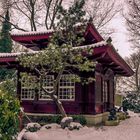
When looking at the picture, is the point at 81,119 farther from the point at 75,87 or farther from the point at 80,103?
the point at 75,87

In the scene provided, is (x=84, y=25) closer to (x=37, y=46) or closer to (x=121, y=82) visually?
(x=37, y=46)

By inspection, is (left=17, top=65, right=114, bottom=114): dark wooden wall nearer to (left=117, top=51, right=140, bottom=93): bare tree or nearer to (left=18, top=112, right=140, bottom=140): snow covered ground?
(left=18, top=112, right=140, bottom=140): snow covered ground

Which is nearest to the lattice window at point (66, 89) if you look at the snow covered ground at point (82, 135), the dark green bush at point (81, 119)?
the dark green bush at point (81, 119)

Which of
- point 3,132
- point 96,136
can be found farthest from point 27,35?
point 3,132

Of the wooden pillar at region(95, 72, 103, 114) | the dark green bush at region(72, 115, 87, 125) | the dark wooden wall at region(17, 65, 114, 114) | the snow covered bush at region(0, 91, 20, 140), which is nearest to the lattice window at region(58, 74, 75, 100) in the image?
the dark wooden wall at region(17, 65, 114, 114)

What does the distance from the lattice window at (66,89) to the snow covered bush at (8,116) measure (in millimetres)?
11958

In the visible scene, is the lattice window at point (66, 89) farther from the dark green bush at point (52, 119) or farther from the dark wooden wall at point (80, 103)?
the dark green bush at point (52, 119)

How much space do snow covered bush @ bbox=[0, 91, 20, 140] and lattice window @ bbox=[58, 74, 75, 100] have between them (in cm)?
1196

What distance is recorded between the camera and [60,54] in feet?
51.2

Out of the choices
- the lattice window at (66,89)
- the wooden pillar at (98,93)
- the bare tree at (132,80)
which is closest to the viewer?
the lattice window at (66,89)

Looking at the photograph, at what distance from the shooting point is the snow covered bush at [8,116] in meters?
6.11

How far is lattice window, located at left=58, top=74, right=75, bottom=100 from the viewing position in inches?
728

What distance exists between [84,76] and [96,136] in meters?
5.48

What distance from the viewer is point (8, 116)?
620 centimetres
